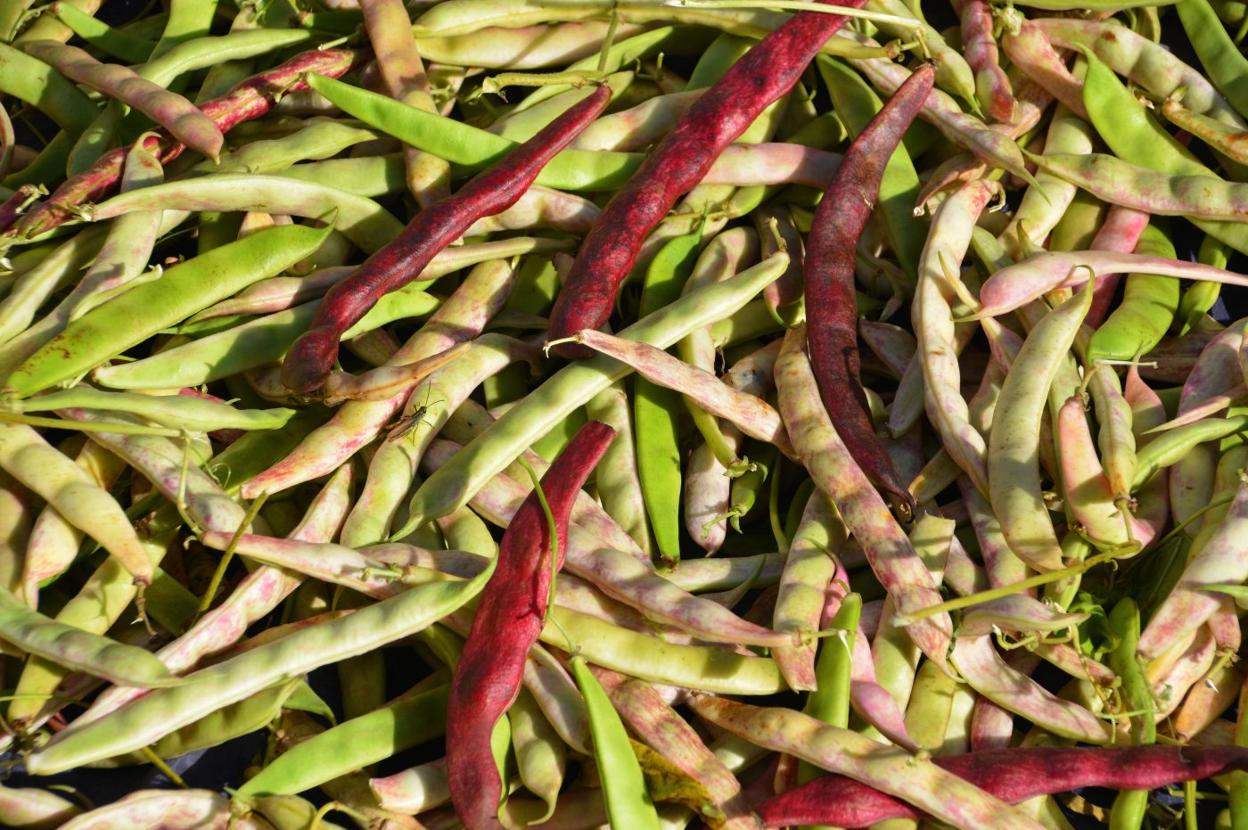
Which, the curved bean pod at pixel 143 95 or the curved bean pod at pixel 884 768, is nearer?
the curved bean pod at pixel 884 768

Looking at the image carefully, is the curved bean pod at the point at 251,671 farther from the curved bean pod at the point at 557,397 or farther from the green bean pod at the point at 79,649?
the curved bean pod at the point at 557,397

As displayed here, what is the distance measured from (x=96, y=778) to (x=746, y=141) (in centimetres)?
205

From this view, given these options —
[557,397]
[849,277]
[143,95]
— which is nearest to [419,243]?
[557,397]

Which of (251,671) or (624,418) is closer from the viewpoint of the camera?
(251,671)

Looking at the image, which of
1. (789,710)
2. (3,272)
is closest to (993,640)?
(789,710)

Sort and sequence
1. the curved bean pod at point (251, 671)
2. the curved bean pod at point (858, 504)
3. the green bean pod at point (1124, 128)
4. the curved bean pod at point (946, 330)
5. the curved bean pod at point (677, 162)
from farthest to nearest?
the green bean pod at point (1124, 128) < the curved bean pod at point (677, 162) < the curved bean pod at point (946, 330) < the curved bean pod at point (858, 504) < the curved bean pod at point (251, 671)

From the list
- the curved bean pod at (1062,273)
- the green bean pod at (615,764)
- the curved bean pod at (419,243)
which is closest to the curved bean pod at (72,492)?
the curved bean pod at (419,243)

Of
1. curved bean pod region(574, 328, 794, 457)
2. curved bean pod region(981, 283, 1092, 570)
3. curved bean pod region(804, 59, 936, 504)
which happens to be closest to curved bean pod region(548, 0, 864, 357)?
curved bean pod region(574, 328, 794, 457)

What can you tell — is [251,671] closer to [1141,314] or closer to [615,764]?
[615,764]

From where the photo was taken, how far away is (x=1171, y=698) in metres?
2.21

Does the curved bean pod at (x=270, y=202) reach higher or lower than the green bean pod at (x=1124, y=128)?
higher

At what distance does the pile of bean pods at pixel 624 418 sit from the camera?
2105mm

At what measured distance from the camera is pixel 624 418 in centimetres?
255

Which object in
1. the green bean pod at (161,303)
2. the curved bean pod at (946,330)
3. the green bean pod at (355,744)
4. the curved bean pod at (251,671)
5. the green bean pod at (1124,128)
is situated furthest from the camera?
the green bean pod at (1124,128)
